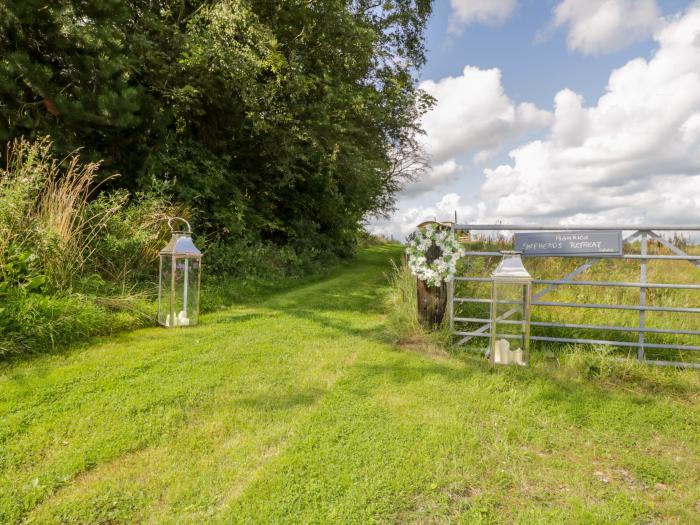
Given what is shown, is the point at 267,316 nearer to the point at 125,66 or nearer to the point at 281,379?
the point at 281,379

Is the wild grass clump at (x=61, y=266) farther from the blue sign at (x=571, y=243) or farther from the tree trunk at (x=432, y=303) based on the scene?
the blue sign at (x=571, y=243)

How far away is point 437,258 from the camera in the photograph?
5059 millimetres

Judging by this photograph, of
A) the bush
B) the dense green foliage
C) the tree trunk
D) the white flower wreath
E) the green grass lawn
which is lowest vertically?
the green grass lawn

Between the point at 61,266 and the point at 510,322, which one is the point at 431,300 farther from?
the point at 61,266

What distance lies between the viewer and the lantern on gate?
16.9 ft

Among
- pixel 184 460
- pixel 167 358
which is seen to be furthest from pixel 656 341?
pixel 167 358

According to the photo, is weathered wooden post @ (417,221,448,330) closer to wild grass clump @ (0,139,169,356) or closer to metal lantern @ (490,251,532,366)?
metal lantern @ (490,251,532,366)

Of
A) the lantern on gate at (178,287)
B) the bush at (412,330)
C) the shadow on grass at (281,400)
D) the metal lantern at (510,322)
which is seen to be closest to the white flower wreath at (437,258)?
the bush at (412,330)

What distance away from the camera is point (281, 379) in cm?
381

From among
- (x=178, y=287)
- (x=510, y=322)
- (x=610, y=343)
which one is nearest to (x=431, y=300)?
(x=510, y=322)

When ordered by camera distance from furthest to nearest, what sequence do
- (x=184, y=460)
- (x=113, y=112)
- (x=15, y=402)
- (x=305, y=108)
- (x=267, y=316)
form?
(x=305, y=108)
(x=113, y=112)
(x=267, y=316)
(x=15, y=402)
(x=184, y=460)

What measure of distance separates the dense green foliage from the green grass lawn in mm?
4780

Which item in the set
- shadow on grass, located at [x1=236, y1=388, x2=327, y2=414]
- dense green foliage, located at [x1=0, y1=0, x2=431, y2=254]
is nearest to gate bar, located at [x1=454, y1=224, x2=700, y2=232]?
shadow on grass, located at [x1=236, y1=388, x2=327, y2=414]

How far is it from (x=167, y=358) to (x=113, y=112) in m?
4.92
